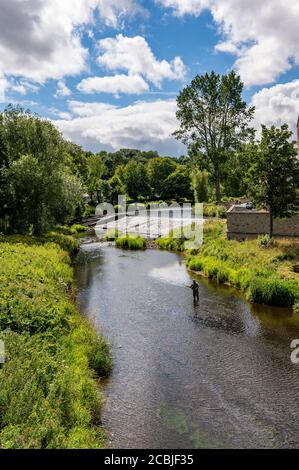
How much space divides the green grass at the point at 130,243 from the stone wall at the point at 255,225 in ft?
41.9

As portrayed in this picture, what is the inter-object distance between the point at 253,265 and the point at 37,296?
57.9 ft

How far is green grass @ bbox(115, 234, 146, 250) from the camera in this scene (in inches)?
1943

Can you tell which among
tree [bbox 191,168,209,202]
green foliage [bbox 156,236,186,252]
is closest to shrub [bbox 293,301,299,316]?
green foliage [bbox 156,236,186,252]

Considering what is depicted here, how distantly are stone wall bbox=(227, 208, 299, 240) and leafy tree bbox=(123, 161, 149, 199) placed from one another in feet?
264

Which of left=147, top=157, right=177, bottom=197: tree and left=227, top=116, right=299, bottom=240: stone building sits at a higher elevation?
left=147, top=157, right=177, bottom=197: tree

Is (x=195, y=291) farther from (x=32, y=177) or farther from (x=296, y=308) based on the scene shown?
(x=32, y=177)

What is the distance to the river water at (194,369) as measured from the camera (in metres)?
13.1

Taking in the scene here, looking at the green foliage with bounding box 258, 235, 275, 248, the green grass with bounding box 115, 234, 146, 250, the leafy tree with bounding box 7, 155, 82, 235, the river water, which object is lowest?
the river water

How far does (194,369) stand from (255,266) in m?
15.0

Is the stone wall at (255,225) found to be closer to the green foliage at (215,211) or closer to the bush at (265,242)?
the bush at (265,242)

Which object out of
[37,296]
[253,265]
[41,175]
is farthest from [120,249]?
[37,296]

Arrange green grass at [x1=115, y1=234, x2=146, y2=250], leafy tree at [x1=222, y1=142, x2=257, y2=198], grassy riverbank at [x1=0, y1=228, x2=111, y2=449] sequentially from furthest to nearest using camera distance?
leafy tree at [x1=222, y1=142, x2=257, y2=198] < green grass at [x1=115, y1=234, x2=146, y2=250] < grassy riverbank at [x1=0, y1=228, x2=111, y2=449]

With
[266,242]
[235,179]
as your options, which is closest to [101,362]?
[266,242]

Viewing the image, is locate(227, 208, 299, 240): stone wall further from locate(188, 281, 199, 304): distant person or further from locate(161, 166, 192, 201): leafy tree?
locate(161, 166, 192, 201): leafy tree
